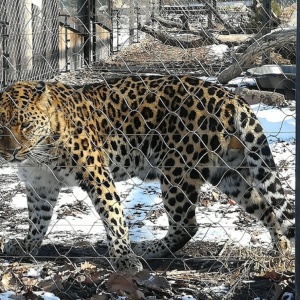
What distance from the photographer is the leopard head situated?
3.83 metres

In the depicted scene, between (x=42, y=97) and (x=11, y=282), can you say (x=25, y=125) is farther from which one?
(x=11, y=282)

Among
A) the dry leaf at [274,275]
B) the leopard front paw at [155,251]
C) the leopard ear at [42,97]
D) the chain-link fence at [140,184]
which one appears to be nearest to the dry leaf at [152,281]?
the chain-link fence at [140,184]

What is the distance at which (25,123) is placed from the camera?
12.8ft

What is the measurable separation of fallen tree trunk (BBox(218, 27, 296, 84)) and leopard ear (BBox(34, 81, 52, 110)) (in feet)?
12.5

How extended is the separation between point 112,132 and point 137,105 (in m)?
0.23

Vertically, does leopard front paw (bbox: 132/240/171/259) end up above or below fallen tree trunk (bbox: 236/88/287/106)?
below

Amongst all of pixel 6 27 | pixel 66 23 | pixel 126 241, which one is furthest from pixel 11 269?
pixel 66 23

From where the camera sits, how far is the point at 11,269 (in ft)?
12.0

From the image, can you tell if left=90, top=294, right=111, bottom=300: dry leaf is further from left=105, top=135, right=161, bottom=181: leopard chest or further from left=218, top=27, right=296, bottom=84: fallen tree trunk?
left=218, top=27, right=296, bottom=84: fallen tree trunk

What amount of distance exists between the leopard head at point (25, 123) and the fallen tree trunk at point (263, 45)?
12.7ft

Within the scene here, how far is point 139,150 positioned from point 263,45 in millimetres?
4469

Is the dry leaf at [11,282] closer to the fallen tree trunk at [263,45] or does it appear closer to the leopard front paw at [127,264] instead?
the leopard front paw at [127,264]

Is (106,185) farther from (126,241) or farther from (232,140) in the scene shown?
(232,140)

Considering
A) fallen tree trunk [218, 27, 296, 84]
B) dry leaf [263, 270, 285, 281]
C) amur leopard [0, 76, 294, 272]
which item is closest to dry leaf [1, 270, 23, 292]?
amur leopard [0, 76, 294, 272]
